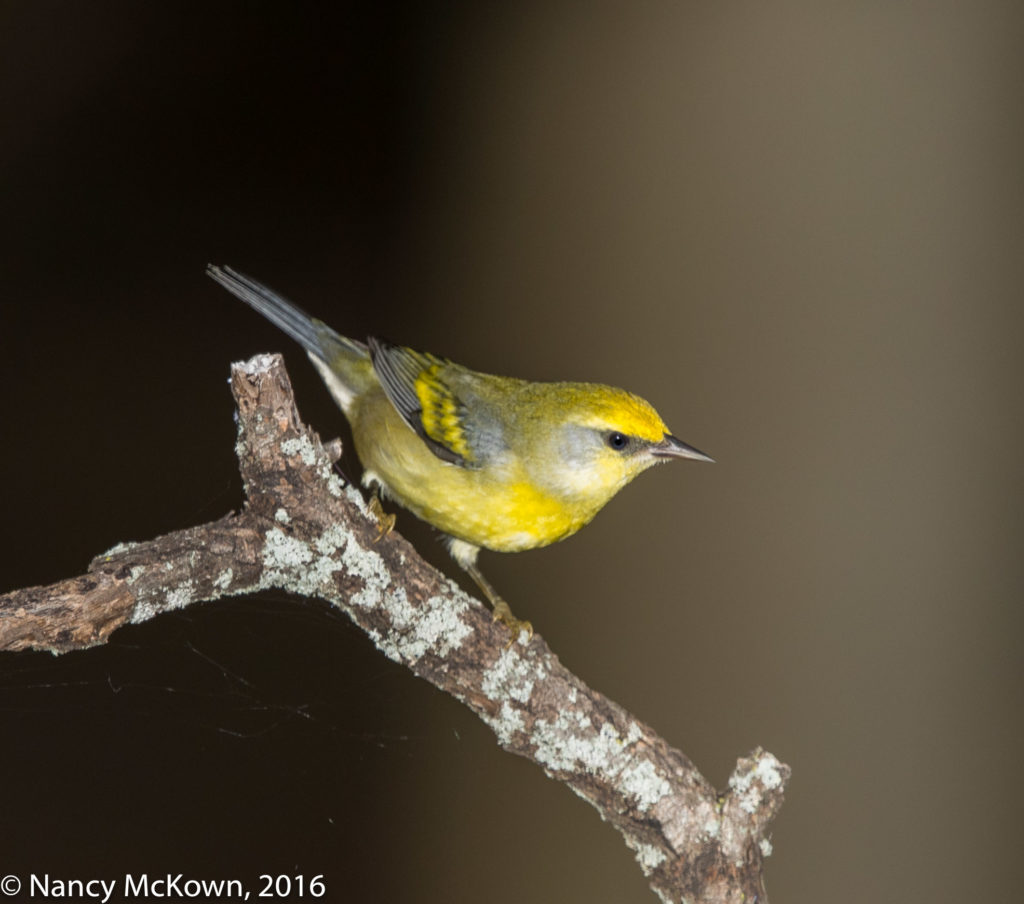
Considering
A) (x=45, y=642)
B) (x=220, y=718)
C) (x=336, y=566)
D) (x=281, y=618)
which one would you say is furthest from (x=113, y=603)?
(x=220, y=718)

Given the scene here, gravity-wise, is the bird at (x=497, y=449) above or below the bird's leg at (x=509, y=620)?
above

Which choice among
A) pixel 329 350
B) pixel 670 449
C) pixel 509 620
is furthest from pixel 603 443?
pixel 329 350

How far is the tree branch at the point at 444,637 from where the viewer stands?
52.0 inches

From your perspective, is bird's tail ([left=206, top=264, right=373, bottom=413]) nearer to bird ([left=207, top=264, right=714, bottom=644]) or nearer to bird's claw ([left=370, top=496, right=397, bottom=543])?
bird ([left=207, top=264, right=714, bottom=644])

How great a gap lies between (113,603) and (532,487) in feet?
2.21

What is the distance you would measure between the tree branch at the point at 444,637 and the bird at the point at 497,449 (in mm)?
87

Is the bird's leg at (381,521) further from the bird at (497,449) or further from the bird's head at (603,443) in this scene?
the bird's head at (603,443)

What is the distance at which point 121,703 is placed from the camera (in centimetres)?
190

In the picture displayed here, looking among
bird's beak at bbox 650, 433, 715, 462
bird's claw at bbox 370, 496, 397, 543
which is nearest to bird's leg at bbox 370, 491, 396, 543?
bird's claw at bbox 370, 496, 397, 543

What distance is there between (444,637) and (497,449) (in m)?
0.33

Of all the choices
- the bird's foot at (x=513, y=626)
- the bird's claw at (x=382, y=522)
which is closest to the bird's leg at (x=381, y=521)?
the bird's claw at (x=382, y=522)

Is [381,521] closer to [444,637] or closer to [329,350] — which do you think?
[444,637]

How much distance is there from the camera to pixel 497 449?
165cm

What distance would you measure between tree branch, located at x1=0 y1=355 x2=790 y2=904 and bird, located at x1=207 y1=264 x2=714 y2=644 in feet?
0.28
